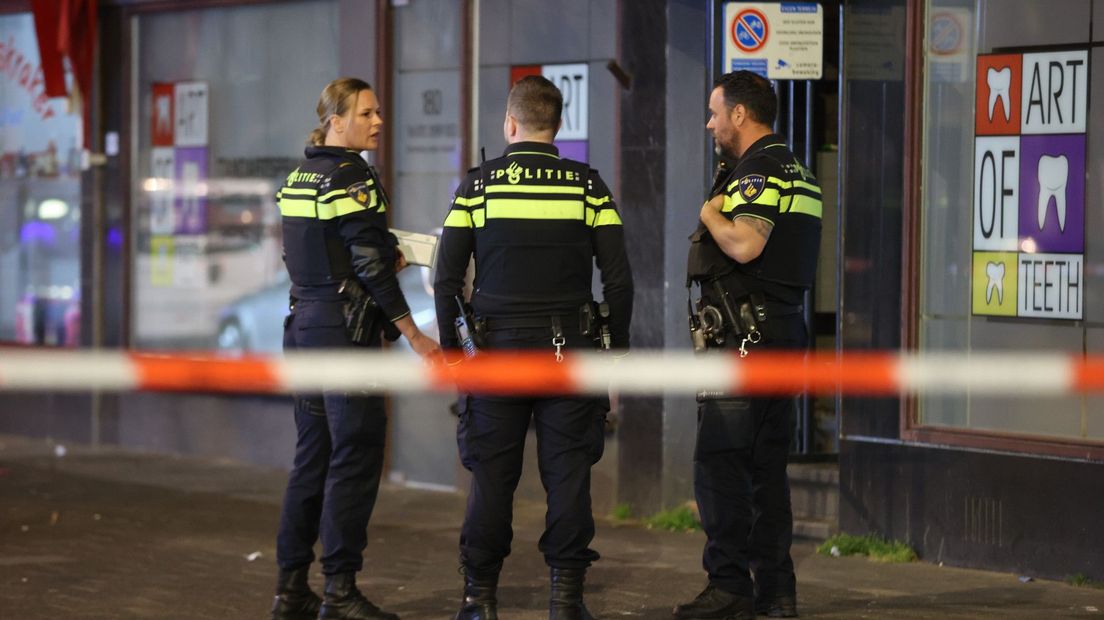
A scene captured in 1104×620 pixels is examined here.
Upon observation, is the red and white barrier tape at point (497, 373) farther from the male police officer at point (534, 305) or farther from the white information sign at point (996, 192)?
the white information sign at point (996, 192)

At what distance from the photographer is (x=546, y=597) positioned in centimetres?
727

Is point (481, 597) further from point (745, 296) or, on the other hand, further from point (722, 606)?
point (745, 296)

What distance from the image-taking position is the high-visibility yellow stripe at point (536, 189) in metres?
6.23

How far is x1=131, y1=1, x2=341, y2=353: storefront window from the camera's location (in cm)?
1127

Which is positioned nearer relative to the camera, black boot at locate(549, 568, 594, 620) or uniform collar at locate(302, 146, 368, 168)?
black boot at locate(549, 568, 594, 620)

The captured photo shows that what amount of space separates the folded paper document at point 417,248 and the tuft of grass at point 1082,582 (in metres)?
3.10

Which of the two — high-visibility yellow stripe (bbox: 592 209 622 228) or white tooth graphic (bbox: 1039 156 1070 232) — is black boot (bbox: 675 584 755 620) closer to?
high-visibility yellow stripe (bbox: 592 209 622 228)

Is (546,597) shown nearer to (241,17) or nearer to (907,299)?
(907,299)

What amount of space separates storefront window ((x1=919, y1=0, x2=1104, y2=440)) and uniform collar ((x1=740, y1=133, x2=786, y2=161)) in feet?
6.00

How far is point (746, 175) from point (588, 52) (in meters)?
3.28

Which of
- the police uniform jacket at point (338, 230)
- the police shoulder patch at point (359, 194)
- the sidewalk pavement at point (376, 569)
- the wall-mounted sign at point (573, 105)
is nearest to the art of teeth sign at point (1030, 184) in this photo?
the sidewalk pavement at point (376, 569)

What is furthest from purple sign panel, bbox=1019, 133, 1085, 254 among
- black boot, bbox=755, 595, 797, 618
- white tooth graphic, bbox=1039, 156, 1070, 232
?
black boot, bbox=755, 595, 797, 618

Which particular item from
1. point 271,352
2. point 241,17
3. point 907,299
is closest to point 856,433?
point 907,299

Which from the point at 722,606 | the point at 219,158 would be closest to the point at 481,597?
the point at 722,606
